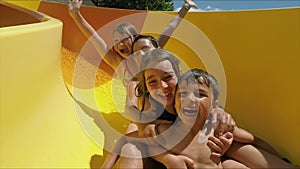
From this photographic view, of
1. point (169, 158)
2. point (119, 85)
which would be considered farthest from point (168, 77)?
point (119, 85)

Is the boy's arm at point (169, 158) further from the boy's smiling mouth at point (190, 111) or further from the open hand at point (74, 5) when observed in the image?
the open hand at point (74, 5)

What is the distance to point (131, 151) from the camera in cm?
113

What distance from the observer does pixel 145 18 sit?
269 cm

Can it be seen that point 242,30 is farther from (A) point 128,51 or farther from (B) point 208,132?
(B) point 208,132

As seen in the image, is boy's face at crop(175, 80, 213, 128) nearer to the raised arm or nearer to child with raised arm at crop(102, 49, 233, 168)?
child with raised arm at crop(102, 49, 233, 168)

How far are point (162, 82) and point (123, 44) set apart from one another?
554 millimetres

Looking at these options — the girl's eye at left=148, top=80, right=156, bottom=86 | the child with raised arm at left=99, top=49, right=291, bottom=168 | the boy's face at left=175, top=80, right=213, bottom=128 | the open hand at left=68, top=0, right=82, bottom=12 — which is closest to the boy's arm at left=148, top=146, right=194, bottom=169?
the child with raised arm at left=99, top=49, right=291, bottom=168

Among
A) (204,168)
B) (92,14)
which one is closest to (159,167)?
(204,168)

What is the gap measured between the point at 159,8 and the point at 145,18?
7605 millimetres

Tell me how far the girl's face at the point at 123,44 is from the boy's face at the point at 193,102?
1.91 ft

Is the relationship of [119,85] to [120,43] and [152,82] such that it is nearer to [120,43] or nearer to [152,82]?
[120,43]

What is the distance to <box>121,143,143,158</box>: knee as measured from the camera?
1131 mm

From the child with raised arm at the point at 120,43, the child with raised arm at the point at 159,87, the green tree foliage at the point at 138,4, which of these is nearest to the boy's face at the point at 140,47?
the child with raised arm at the point at 120,43

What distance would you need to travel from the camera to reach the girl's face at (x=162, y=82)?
→ 124cm
